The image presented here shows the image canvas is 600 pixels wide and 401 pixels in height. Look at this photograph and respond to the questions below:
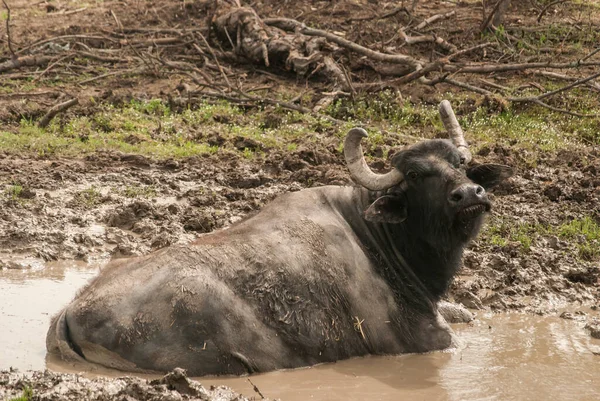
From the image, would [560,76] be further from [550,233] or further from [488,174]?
[488,174]

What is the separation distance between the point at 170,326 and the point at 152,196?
4087 millimetres

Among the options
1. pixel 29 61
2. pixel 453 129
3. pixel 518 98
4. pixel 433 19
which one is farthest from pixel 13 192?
pixel 433 19

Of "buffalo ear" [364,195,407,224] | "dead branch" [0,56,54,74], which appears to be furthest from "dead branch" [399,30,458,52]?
"buffalo ear" [364,195,407,224]

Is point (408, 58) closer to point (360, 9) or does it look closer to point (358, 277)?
point (360, 9)

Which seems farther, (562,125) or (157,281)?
(562,125)

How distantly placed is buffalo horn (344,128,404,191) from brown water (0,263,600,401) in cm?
125

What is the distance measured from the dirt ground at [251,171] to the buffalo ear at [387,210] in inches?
53.1

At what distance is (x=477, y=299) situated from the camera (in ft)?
25.0

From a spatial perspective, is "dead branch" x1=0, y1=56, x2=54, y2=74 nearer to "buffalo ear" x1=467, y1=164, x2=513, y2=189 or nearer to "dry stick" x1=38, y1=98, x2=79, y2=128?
"dry stick" x1=38, y1=98, x2=79, y2=128

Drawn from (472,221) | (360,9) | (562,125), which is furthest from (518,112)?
(472,221)

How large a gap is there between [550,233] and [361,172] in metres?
2.97

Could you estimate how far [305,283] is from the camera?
20.4 feet

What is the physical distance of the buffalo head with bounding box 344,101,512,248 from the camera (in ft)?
21.2

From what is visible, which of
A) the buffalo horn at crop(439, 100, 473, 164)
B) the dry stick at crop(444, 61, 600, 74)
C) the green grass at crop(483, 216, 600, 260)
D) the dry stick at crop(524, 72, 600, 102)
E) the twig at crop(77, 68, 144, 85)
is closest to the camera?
the buffalo horn at crop(439, 100, 473, 164)
